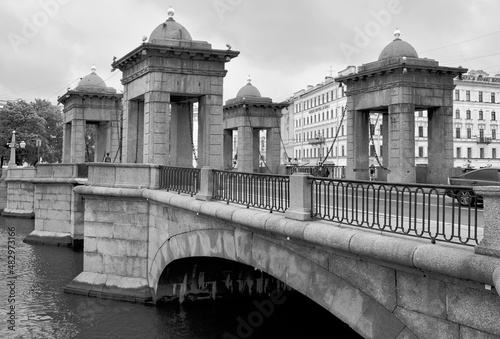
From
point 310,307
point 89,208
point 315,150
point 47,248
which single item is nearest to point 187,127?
point 89,208

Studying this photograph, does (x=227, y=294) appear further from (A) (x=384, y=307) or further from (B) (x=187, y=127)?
(A) (x=384, y=307)

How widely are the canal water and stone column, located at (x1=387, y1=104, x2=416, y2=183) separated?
5.55 meters

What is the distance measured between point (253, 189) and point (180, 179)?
4.17 meters

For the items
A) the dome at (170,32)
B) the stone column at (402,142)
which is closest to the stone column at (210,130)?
the dome at (170,32)

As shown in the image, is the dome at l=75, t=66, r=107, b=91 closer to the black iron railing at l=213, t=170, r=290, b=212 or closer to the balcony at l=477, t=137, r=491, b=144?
the black iron railing at l=213, t=170, r=290, b=212

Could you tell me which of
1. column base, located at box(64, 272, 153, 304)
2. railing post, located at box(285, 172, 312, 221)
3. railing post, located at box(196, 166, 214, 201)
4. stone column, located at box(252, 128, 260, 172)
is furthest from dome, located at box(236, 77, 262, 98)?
railing post, located at box(285, 172, 312, 221)

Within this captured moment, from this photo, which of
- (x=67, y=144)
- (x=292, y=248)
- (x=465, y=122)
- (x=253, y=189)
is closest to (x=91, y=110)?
(x=67, y=144)

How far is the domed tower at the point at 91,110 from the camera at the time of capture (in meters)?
31.5

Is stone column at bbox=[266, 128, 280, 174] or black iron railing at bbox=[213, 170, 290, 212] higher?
stone column at bbox=[266, 128, 280, 174]

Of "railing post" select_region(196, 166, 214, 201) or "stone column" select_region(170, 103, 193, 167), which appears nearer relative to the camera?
"railing post" select_region(196, 166, 214, 201)

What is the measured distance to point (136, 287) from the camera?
17.3 metres

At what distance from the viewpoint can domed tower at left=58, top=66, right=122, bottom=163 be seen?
103ft

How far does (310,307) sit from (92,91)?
20.1 meters

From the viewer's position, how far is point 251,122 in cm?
2822
